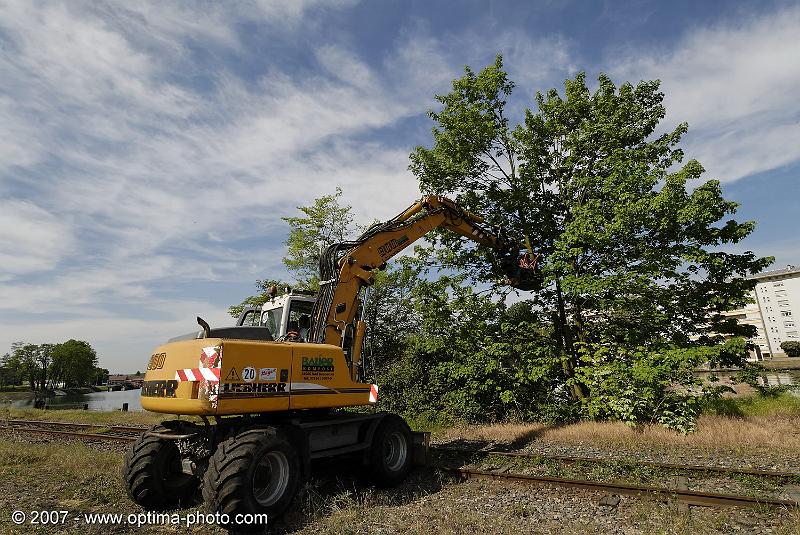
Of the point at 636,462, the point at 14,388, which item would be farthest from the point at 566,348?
the point at 14,388

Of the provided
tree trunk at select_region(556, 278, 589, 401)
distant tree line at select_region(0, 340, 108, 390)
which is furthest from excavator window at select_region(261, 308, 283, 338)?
distant tree line at select_region(0, 340, 108, 390)

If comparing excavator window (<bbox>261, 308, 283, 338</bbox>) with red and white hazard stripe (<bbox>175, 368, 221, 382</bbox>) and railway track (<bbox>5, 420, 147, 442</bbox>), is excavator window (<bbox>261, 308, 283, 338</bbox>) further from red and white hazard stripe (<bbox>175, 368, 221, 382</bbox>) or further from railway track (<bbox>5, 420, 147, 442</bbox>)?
railway track (<bbox>5, 420, 147, 442</bbox>)

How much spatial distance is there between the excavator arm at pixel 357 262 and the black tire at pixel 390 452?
4.05ft

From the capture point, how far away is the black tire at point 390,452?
309 inches

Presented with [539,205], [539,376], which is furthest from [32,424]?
[539,205]

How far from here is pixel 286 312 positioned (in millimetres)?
8367

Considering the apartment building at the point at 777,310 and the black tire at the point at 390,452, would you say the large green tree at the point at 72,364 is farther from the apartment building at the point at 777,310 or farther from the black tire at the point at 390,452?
the apartment building at the point at 777,310

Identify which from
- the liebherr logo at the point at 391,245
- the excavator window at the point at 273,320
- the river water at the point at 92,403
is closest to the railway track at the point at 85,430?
the river water at the point at 92,403

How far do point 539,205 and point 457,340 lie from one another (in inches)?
212

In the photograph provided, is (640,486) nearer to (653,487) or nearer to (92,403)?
(653,487)

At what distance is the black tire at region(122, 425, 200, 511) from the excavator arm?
9.49 ft

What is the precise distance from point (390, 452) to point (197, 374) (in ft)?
13.2

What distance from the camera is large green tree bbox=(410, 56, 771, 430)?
453 inches

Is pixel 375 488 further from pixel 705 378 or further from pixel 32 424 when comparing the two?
pixel 32 424
